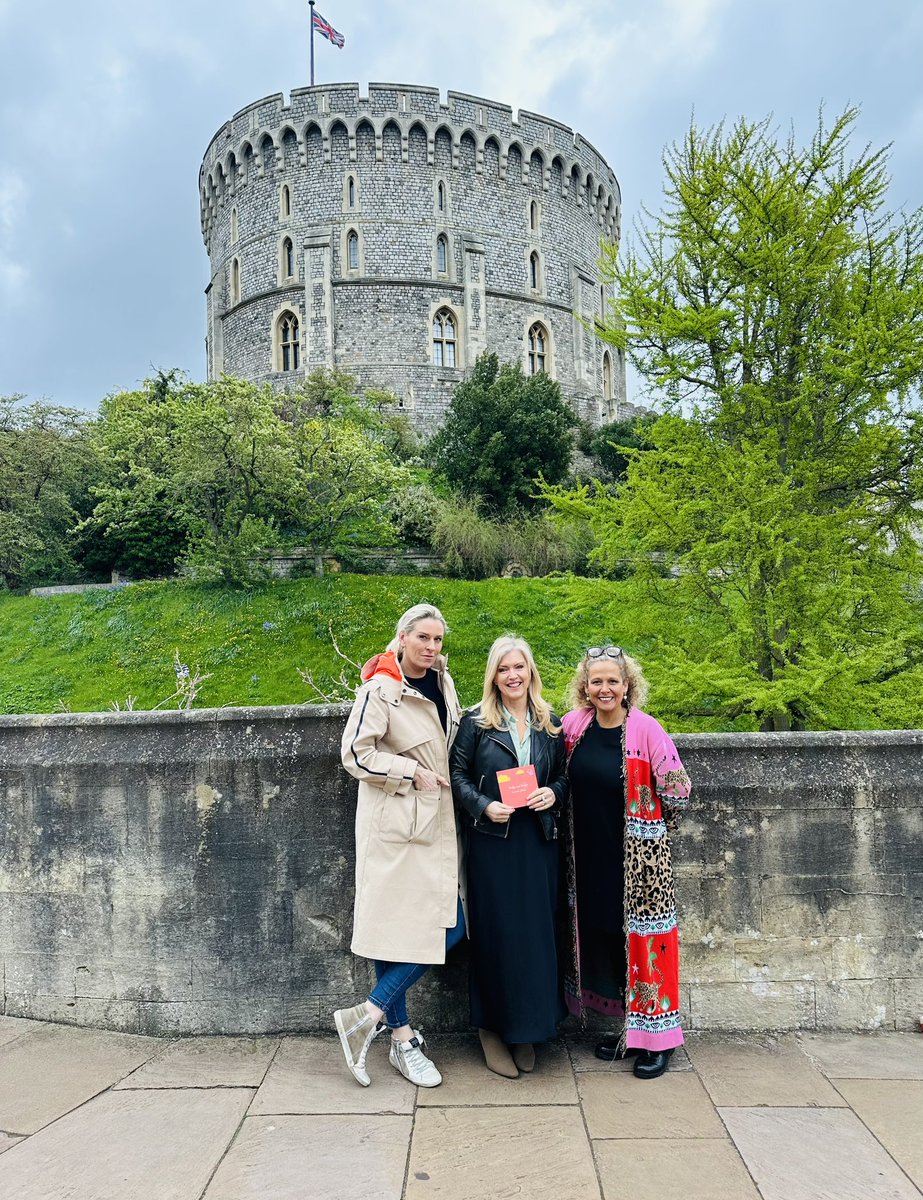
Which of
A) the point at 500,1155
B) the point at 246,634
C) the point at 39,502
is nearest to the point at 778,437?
the point at 500,1155

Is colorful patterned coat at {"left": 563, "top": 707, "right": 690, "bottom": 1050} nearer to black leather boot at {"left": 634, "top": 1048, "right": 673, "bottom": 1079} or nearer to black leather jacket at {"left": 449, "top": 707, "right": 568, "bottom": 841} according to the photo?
black leather boot at {"left": 634, "top": 1048, "right": 673, "bottom": 1079}

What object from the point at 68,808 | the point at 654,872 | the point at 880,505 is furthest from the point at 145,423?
the point at 654,872

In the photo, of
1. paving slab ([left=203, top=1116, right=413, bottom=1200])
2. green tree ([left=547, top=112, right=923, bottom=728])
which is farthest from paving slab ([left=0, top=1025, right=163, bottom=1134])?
green tree ([left=547, top=112, right=923, bottom=728])

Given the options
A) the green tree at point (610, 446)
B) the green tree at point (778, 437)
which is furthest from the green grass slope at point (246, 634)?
the green tree at point (610, 446)

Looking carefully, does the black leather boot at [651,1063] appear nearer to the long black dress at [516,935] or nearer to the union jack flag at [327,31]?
the long black dress at [516,935]

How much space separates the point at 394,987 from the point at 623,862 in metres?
0.99

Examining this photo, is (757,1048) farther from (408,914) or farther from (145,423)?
(145,423)

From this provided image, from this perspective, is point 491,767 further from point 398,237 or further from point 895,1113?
point 398,237

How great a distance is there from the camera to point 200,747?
350cm

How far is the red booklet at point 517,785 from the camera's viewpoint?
3.01 metres

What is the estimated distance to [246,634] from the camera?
17859 millimetres

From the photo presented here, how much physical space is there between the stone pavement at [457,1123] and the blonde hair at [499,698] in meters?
1.29

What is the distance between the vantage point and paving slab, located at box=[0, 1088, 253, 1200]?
2318mm

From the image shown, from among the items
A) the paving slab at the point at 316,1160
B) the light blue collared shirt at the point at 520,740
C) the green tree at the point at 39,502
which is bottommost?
the paving slab at the point at 316,1160
